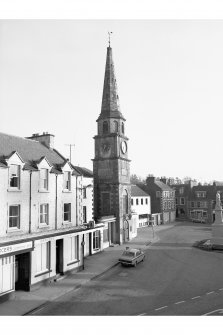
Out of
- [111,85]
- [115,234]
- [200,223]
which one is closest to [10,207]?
[115,234]

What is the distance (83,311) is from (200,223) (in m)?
49.2

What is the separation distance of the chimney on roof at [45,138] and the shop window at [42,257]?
32.1 ft

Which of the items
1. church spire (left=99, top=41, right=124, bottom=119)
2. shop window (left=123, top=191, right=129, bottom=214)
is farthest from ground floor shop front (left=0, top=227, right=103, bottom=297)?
church spire (left=99, top=41, right=124, bottom=119)

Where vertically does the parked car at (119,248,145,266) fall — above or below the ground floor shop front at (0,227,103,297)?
below

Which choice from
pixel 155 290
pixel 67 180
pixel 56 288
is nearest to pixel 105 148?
pixel 67 180

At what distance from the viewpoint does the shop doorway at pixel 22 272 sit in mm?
18031

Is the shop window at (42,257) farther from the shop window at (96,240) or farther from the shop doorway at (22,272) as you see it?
the shop window at (96,240)

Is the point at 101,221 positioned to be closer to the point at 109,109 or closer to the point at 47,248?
the point at 47,248

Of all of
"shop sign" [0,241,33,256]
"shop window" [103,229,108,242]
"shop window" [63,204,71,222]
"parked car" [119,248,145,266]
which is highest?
"shop window" [63,204,71,222]

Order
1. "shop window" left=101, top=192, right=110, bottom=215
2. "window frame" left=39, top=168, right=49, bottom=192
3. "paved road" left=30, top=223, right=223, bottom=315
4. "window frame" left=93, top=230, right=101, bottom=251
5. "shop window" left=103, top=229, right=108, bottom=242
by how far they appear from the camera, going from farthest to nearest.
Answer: "shop window" left=101, top=192, right=110, bottom=215, "shop window" left=103, top=229, right=108, bottom=242, "window frame" left=93, top=230, right=101, bottom=251, "window frame" left=39, top=168, right=49, bottom=192, "paved road" left=30, top=223, right=223, bottom=315

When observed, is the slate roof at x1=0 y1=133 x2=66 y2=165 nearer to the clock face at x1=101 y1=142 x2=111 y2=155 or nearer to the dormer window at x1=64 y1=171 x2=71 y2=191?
the dormer window at x1=64 y1=171 x2=71 y2=191

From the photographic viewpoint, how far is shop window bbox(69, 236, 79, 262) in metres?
22.3

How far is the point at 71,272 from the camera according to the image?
72.3 ft

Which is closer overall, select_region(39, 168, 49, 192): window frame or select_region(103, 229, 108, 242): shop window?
select_region(39, 168, 49, 192): window frame
